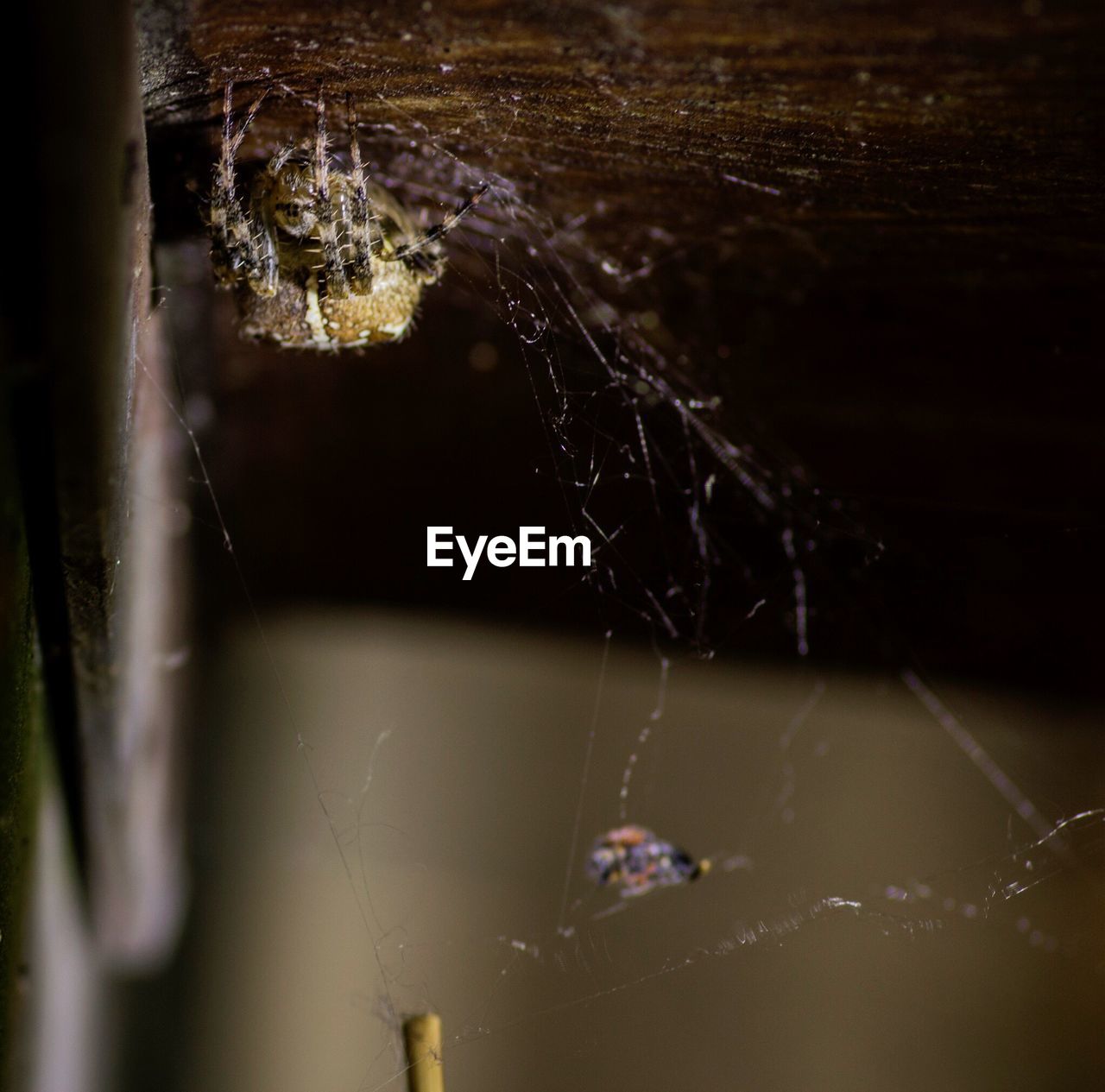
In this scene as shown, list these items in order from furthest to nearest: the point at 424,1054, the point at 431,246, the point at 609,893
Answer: the point at 609,893 → the point at 431,246 → the point at 424,1054

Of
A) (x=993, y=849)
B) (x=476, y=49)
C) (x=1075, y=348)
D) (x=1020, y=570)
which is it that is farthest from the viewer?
(x=1020, y=570)

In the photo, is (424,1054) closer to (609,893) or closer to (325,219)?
(609,893)

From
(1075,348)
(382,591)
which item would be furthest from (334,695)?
(1075,348)

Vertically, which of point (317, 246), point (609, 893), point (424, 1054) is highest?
point (317, 246)

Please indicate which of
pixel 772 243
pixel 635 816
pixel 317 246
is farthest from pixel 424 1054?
pixel 772 243

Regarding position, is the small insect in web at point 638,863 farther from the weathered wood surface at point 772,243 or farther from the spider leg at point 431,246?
the spider leg at point 431,246

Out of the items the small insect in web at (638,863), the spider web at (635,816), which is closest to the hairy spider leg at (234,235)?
the spider web at (635,816)

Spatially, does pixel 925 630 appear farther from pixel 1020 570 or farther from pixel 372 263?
pixel 372 263
